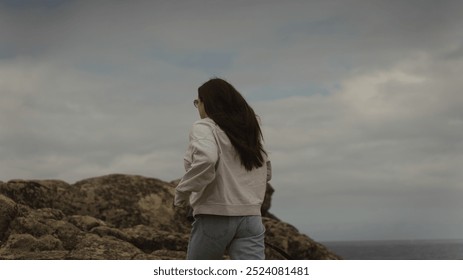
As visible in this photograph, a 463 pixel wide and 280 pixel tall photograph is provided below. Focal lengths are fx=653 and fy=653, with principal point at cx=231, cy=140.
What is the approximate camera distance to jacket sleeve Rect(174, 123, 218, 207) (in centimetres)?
533

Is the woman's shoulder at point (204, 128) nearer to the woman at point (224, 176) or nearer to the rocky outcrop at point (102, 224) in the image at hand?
the woman at point (224, 176)

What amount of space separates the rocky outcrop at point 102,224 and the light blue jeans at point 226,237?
96.9 inches

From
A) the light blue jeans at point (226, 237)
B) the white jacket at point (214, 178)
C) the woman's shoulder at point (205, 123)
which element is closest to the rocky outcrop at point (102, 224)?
the light blue jeans at point (226, 237)

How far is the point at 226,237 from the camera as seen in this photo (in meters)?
5.62

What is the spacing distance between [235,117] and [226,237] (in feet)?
3.42

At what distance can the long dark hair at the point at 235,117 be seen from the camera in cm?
562

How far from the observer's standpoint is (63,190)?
11.1m

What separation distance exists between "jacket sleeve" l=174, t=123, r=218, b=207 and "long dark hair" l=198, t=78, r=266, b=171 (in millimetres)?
243

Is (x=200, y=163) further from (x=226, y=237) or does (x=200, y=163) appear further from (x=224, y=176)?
(x=226, y=237)

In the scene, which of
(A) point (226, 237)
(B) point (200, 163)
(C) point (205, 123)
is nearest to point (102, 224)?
(A) point (226, 237)

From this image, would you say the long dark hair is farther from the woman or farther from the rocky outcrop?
the rocky outcrop
